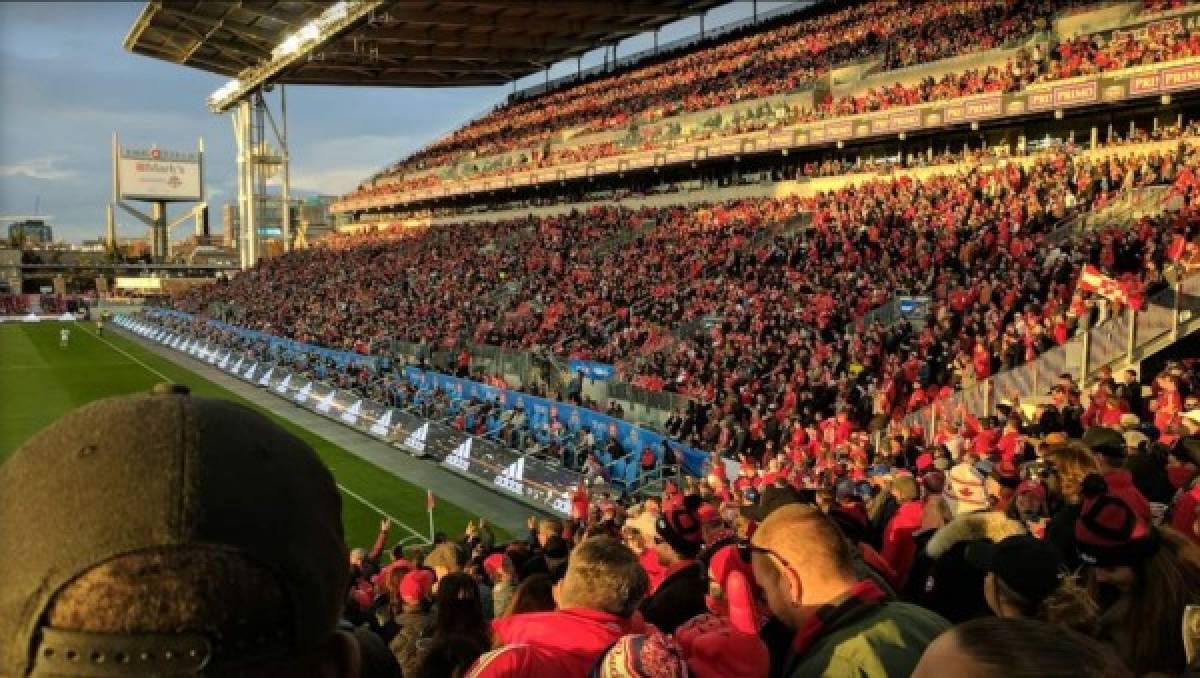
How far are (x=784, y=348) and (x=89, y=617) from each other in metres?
19.3

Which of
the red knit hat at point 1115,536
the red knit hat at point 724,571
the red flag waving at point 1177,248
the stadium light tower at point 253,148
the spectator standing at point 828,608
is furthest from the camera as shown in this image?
the stadium light tower at point 253,148

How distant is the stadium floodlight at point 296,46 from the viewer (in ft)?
172

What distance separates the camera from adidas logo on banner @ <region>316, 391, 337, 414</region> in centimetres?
2744

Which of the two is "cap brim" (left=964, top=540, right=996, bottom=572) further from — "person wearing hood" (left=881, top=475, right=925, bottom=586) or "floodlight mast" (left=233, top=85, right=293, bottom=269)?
"floodlight mast" (left=233, top=85, right=293, bottom=269)

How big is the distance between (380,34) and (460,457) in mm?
47357

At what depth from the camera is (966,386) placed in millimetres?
15023

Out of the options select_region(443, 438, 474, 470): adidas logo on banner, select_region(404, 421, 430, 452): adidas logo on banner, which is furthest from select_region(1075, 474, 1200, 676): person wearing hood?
select_region(404, 421, 430, 452): adidas logo on banner

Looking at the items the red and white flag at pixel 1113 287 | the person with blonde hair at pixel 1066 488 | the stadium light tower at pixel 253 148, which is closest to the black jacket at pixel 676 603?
the person with blonde hair at pixel 1066 488

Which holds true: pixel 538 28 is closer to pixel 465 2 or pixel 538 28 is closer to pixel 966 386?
pixel 465 2

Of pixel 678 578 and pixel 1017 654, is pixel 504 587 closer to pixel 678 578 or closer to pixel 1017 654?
pixel 678 578

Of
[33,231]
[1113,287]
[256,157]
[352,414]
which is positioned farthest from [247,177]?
[33,231]

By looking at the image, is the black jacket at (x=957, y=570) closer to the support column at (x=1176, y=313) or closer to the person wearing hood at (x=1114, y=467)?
the person wearing hood at (x=1114, y=467)

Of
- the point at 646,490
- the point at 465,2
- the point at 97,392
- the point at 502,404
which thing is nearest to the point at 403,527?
the point at 646,490

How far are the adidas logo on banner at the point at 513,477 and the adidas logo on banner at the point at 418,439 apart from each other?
3.90 meters
